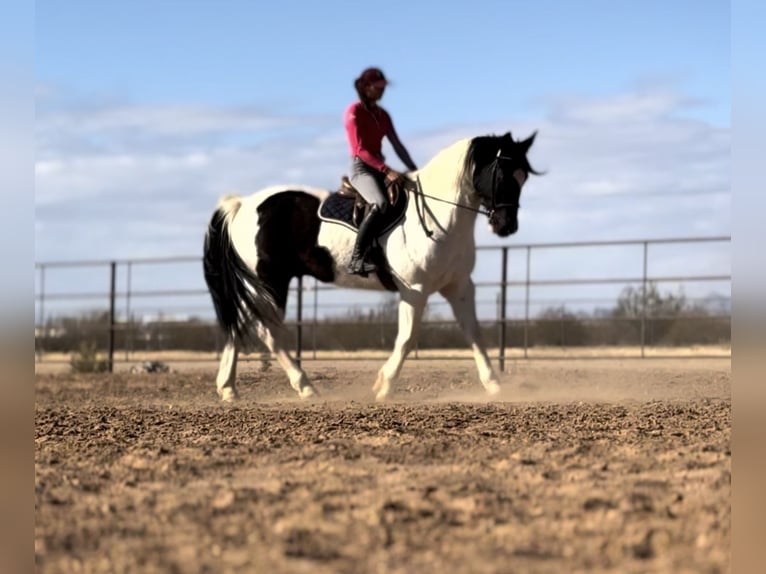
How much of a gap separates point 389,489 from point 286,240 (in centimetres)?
611

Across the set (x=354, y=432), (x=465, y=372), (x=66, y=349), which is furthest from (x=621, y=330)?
(x=354, y=432)

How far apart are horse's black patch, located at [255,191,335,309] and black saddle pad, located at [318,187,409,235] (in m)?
0.18

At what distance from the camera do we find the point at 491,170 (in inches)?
361

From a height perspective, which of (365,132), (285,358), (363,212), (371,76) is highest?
(371,76)

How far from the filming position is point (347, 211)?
9.73 m

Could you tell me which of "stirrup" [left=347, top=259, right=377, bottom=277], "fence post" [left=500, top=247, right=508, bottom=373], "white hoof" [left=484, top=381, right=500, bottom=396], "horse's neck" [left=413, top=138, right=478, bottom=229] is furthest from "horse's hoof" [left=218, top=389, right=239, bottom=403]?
"fence post" [left=500, top=247, right=508, bottom=373]

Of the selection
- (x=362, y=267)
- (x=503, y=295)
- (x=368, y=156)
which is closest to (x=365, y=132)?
(x=368, y=156)

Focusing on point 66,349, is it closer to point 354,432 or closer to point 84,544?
point 354,432

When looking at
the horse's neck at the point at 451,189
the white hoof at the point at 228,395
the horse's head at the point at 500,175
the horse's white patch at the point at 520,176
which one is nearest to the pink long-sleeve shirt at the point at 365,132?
the horse's neck at the point at 451,189

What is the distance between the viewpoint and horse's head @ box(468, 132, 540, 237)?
9.14 meters

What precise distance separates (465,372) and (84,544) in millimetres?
9990

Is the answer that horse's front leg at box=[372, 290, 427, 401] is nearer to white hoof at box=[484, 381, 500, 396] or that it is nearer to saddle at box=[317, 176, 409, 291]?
saddle at box=[317, 176, 409, 291]

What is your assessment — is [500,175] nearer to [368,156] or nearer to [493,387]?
[368,156]

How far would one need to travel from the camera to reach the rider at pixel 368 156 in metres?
9.35
